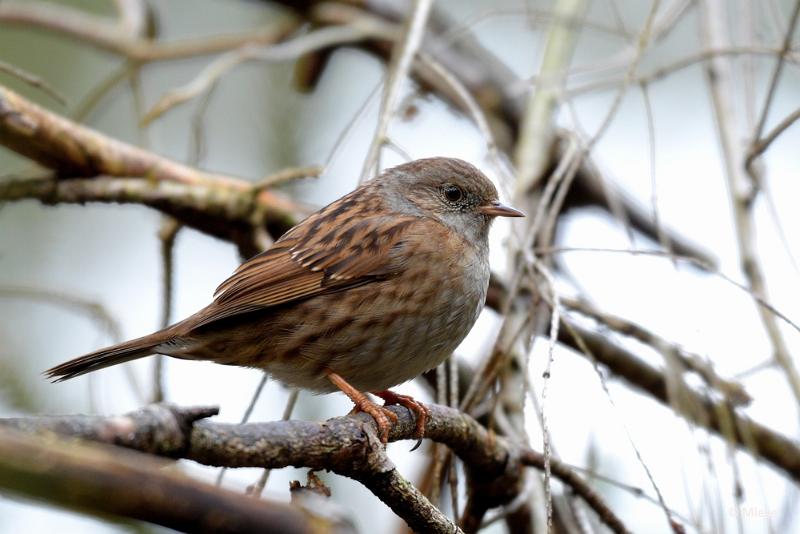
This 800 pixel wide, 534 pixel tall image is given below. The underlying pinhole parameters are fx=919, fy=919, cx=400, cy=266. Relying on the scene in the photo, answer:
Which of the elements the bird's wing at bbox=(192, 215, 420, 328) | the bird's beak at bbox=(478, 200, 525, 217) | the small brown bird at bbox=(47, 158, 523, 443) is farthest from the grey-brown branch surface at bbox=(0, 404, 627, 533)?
the bird's beak at bbox=(478, 200, 525, 217)

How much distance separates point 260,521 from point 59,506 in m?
0.27

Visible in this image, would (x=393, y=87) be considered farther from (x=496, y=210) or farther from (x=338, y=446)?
(x=338, y=446)

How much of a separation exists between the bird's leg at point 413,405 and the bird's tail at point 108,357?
99 centimetres

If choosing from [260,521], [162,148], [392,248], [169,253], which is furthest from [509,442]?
[162,148]

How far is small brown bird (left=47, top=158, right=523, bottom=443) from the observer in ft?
12.4

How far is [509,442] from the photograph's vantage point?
3.55m

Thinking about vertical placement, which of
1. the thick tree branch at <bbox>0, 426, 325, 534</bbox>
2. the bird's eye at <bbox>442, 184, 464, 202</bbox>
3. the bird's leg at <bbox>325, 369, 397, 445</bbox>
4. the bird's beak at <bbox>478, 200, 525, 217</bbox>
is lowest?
the thick tree branch at <bbox>0, 426, 325, 534</bbox>

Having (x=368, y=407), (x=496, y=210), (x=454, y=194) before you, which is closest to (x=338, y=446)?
(x=368, y=407)

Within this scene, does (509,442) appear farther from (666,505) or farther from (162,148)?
(162,148)

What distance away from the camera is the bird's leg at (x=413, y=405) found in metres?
3.38

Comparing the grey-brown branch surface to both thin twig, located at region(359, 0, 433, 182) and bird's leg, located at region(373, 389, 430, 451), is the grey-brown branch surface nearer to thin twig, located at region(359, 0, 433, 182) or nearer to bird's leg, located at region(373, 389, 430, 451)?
bird's leg, located at region(373, 389, 430, 451)

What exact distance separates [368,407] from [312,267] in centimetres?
75

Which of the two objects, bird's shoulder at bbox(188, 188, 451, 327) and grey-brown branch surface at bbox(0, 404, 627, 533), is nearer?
grey-brown branch surface at bbox(0, 404, 627, 533)

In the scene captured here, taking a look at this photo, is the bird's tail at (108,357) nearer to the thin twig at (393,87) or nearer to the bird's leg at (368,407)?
the bird's leg at (368,407)
